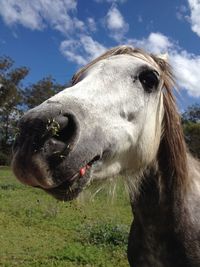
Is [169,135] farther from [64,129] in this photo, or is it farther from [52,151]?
[52,151]

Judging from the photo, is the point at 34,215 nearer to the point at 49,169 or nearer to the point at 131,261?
the point at 131,261

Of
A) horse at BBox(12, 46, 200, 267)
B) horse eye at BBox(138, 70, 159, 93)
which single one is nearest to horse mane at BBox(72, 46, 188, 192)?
horse at BBox(12, 46, 200, 267)

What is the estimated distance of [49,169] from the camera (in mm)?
2795

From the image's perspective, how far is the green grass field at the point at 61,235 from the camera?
8.54m

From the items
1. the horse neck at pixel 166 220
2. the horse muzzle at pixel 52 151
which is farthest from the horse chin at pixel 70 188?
the horse neck at pixel 166 220

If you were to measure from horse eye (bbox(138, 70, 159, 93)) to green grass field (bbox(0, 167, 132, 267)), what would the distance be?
206 cm

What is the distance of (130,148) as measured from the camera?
3549mm

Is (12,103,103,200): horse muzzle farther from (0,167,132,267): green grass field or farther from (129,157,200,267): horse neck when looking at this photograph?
(0,167,132,267): green grass field

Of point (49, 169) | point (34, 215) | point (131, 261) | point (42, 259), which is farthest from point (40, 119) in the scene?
point (34, 215)

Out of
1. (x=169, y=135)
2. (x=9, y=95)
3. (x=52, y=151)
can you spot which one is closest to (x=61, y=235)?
(x=169, y=135)

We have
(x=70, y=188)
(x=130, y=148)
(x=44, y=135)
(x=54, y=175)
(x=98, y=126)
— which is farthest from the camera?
(x=130, y=148)

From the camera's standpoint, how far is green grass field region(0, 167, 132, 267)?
854 centimetres

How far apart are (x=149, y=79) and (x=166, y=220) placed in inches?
48.0

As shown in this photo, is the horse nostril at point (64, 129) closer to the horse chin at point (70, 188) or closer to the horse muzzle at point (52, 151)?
the horse muzzle at point (52, 151)
